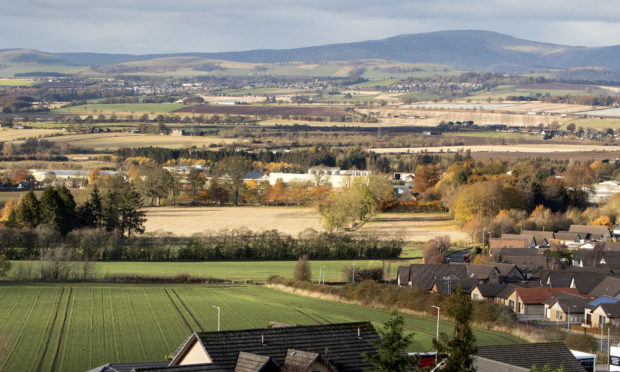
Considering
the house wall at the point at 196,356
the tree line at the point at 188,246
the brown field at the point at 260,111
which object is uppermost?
the house wall at the point at 196,356

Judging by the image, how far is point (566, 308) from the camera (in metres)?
34.1

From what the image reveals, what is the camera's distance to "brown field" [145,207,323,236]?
178ft

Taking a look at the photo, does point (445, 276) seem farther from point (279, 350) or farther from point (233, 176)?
point (233, 176)

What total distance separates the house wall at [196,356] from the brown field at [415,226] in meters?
A: 36.8

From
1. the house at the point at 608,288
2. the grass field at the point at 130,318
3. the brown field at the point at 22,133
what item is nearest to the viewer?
the grass field at the point at 130,318

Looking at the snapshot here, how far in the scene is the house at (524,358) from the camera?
1945 centimetres

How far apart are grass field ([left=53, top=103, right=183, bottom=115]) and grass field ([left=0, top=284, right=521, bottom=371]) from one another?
114 m

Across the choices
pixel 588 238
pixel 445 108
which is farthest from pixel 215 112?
pixel 588 238

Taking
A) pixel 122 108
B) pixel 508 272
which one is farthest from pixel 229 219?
pixel 122 108

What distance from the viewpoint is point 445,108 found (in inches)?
6727

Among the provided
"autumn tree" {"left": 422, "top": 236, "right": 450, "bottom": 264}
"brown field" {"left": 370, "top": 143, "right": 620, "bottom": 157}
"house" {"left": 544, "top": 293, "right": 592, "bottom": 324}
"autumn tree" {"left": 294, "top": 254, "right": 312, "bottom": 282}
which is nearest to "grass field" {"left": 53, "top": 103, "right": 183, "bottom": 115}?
"brown field" {"left": 370, "top": 143, "right": 620, "bottom": 157}

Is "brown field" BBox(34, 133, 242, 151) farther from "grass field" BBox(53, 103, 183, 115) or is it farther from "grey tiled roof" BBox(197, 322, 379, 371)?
"grey tiled roof" BBox(197, 322, 379, 371)

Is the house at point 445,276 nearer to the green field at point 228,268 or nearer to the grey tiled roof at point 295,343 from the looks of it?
the green field at point 228,268

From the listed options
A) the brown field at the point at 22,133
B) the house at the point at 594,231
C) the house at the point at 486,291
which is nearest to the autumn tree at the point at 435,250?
the house at the point at 486,291
